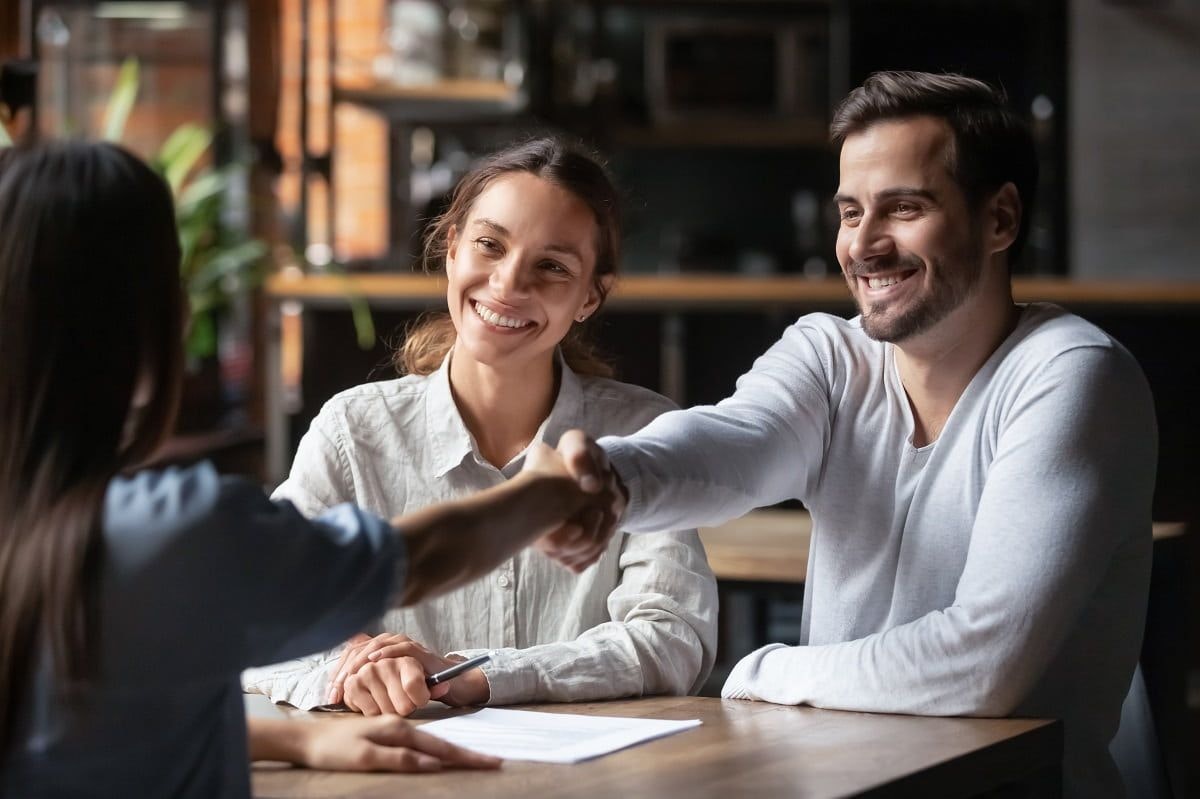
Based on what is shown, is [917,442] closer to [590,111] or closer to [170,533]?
[170,533]

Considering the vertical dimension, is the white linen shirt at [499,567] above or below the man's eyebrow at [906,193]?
below

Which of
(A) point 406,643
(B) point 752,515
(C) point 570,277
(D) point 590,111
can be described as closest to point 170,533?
(A) point 406,643

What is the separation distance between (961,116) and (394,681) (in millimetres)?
892

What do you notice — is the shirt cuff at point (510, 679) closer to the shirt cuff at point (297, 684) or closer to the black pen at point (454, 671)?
the black pen at point (454, 671)

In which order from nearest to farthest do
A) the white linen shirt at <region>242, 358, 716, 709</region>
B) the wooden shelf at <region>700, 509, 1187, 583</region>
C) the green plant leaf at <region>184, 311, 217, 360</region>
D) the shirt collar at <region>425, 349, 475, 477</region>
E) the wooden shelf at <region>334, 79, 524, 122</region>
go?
1. the white linen shirt at <region>242, 358, 716, 709</region>
2. the shirt collar at <region>425, 349, 475, 477</region>
3. the wooden shelf at <region>700, 509, 1187, 583</region>
4. the green plant leaf at <region>184, 311, 217, 360</region>
5. the wooden shelf at <region>334, 79, 524, 122</region>

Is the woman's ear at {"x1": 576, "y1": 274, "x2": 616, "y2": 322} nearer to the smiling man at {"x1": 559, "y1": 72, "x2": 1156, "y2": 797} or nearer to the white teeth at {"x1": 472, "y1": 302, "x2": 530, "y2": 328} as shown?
the white teeth at {"x1": 472, "y1": 302, "x2": 530, "y2": 328}

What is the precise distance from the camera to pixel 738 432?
174 centimetres

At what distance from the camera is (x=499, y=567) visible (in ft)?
5.57

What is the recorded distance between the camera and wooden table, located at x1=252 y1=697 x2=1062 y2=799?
3.92 ft

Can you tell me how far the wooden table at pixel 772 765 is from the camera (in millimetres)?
1195

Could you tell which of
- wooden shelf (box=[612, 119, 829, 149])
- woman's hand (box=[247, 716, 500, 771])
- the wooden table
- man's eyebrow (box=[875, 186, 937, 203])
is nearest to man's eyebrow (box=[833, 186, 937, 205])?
man's eyebrow (box=[875, 186, 937, 203])

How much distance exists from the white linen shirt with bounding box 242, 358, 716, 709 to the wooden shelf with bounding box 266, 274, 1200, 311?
1939mm

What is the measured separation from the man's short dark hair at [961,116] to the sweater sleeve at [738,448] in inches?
10.6

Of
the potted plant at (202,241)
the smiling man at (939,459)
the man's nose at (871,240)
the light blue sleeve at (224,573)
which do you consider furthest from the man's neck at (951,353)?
the potted plant at (202,241)
